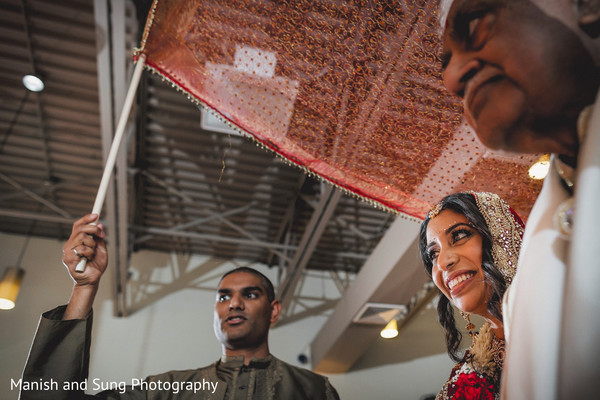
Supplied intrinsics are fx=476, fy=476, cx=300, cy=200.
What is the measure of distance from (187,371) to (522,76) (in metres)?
2.10

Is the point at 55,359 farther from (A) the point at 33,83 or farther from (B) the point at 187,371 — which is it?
(A) the point at 33,83

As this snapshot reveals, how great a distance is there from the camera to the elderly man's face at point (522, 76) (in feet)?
2.60

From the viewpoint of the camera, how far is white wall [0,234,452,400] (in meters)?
8.03

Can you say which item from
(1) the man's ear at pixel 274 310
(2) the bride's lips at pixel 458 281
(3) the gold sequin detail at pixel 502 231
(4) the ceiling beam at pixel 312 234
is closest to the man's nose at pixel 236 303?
(1) the man's ear at pixel 274 310

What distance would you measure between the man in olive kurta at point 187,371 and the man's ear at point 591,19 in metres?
1.42

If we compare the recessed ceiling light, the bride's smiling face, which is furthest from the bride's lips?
the recessed ceiling light

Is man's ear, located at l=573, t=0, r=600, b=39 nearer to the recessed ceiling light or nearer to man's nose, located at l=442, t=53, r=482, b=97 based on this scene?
man's nose, located at l=442, t=53, r=482, b=97

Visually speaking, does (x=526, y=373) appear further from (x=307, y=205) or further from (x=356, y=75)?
(x=307, y=205)

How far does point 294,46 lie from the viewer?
164 centimetres

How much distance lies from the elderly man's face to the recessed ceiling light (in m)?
6.31

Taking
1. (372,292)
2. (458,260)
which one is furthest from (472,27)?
(372,292)

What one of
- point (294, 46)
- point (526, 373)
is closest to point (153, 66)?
point (294, 46)

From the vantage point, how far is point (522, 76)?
809 mm

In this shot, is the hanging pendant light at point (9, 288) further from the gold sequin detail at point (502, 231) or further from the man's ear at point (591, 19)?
the man's ear at point (591, 19)
